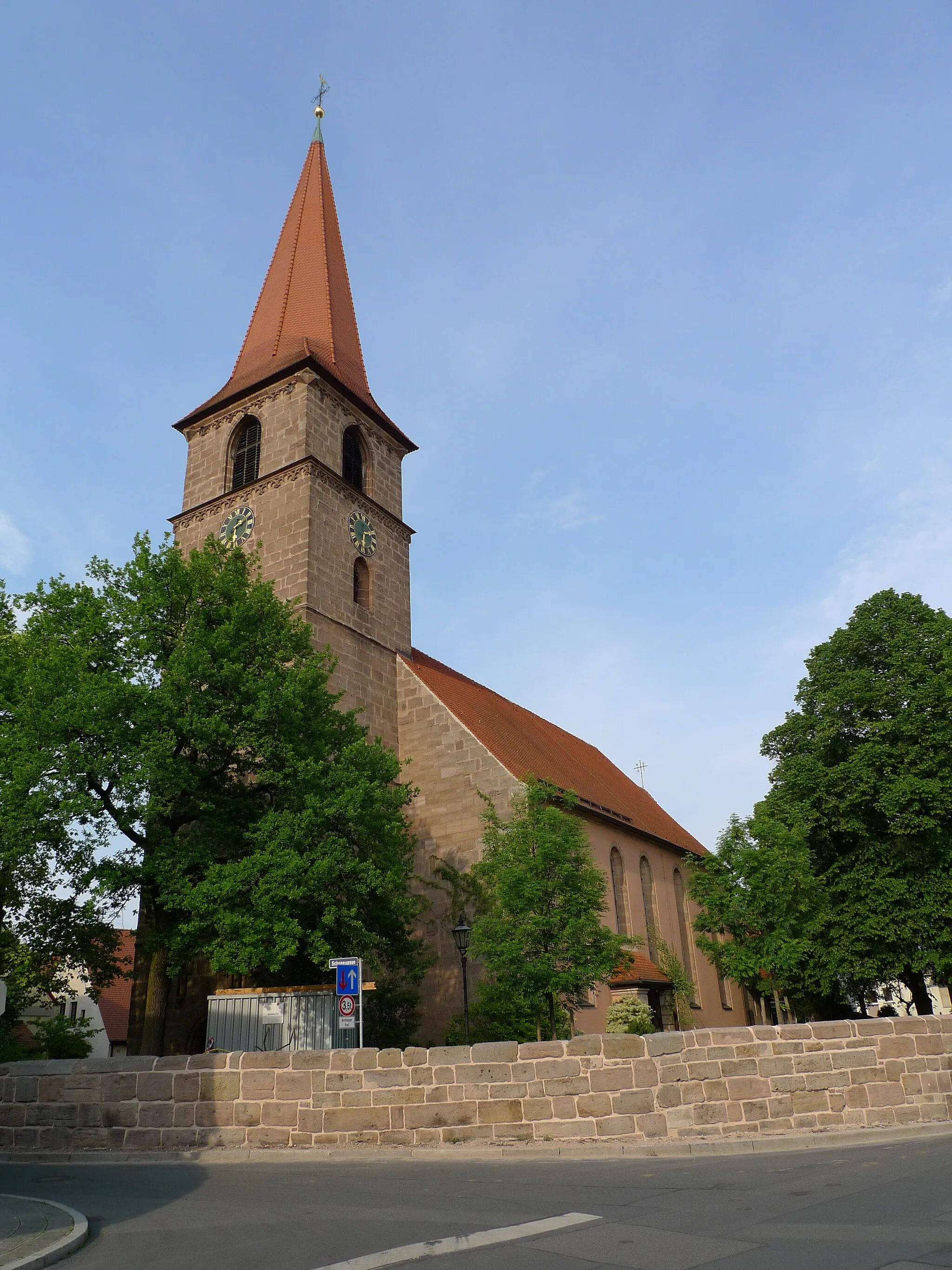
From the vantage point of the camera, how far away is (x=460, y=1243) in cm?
585

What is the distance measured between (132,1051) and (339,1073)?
9.47m

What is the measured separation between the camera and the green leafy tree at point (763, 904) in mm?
24078

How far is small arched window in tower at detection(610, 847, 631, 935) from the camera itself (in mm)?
27562

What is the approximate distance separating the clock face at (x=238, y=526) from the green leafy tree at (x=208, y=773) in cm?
596

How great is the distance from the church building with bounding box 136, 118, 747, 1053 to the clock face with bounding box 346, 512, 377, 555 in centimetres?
4

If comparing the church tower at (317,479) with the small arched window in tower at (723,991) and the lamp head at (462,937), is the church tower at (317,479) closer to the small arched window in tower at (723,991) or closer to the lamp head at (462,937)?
the lamp head at (462,937)

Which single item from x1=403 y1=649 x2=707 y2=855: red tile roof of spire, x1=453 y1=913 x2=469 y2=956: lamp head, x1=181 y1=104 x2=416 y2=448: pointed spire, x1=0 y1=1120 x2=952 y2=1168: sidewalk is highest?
x1=181 y1=104 x2=416 y2=448: pointed spire

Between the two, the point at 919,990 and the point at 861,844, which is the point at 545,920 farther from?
the point at 919,990

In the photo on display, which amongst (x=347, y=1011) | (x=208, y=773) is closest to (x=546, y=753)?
(x=208, y=773)

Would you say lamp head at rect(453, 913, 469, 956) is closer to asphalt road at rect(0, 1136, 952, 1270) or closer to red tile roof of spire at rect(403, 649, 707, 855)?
red tile roof of spire at rect(403, 649, 707, 855)

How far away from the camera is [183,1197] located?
8.52 meters

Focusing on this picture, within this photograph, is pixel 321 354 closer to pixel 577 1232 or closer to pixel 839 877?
pixel 839 877

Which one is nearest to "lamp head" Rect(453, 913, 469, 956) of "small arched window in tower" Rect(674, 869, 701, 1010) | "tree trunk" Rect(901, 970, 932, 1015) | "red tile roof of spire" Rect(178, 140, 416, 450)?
"tree trunk" Rect(901, 970, 932, 1015)

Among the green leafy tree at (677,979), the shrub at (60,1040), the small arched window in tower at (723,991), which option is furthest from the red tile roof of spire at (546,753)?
the shrub at (60,1040)
